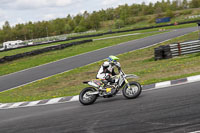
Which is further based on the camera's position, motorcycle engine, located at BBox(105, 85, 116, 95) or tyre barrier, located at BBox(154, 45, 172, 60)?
tyre barrier, located at BBox(154, 45, 172, 60)

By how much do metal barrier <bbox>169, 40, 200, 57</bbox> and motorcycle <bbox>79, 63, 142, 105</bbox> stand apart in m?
10.1

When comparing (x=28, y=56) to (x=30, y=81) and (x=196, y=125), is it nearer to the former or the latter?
(x=30, y=81)

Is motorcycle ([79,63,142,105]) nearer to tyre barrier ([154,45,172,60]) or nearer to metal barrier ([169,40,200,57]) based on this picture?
tyre barrier ([154,45,172,60])

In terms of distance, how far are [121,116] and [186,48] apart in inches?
503

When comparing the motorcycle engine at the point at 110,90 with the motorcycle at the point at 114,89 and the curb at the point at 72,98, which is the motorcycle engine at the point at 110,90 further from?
the curb at the point at 72,98

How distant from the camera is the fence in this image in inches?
712

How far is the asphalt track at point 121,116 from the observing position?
6.11 meters

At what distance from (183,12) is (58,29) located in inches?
2487

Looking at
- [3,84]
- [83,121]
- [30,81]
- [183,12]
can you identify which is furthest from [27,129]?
[183,12]

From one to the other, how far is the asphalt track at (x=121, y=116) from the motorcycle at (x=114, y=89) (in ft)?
0.74

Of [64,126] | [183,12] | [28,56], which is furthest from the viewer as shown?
[183,12]

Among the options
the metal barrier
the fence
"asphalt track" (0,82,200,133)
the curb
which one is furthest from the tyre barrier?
"asphalt track" (0,82,200,133)

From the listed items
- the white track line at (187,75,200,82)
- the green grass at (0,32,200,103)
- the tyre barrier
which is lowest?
the green grass at (0,32,200,103)

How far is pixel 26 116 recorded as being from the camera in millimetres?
9195
